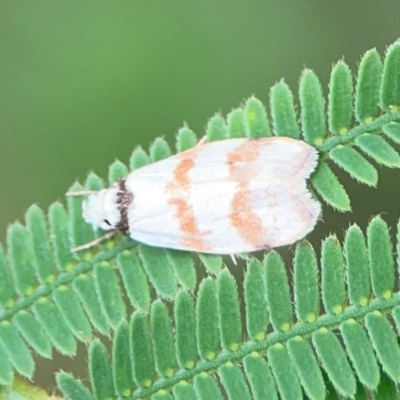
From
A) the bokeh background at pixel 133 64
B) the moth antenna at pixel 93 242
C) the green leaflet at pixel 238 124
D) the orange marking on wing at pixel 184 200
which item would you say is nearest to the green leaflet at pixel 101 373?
the moth antenna at pixel 93 242

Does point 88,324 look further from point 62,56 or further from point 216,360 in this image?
point 62,56

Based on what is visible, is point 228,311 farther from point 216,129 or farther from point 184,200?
point 216,129

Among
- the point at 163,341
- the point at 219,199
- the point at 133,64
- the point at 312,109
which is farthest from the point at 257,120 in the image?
the point at 133,64

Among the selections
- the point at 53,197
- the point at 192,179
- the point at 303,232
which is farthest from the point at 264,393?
the point at 53,197

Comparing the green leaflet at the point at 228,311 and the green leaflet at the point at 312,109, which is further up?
the green leaflet at the point at 312,109

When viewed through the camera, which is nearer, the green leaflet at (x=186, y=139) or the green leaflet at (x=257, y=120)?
the green leaflet at (x=257, y=120)

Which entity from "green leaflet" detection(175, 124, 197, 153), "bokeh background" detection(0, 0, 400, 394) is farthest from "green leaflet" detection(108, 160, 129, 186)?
"bokeh background" detection(0, 0, 400, 394)

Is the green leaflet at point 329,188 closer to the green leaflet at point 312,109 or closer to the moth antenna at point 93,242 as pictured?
the green leaflet at point 312,109
